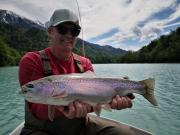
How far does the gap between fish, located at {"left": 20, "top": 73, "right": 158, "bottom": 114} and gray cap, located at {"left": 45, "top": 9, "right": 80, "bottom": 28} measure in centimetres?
112

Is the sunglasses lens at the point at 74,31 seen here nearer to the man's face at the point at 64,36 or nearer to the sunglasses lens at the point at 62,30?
the man's face at the point at 64,36

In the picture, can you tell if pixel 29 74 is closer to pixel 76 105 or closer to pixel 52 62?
pixel 52 62

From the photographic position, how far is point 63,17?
4078mm

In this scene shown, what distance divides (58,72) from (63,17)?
0.89 meters

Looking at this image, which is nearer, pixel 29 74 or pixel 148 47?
pixel 29 74

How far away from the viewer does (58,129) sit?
3898mm

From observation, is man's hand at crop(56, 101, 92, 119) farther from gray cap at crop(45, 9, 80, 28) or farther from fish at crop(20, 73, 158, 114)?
gray cap at crop(45, 9, 80, 28)

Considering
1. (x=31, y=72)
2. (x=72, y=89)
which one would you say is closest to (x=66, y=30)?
(x=31, y=72)

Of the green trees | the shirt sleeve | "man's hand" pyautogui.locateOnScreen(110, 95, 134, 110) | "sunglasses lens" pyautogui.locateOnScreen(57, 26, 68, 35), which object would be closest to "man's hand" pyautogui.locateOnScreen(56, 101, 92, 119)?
"man's hand" pyautogui.locateOnScreen(110, 95, 134, 110)

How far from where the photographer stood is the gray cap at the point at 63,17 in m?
4.08

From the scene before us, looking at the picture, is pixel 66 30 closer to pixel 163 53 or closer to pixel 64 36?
pixel 64 36

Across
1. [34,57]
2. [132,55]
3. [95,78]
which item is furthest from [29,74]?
[132,55]

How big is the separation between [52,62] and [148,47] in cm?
15320

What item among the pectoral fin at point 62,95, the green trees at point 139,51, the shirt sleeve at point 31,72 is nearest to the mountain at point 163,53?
the green trees at point 139,51
